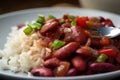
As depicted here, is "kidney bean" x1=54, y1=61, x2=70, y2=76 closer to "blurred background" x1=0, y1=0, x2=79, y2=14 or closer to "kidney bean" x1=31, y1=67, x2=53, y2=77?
"kidney bean" x1=31, y1=67, x2=53, y2=77

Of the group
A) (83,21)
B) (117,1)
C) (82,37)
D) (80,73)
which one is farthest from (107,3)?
(80,73)

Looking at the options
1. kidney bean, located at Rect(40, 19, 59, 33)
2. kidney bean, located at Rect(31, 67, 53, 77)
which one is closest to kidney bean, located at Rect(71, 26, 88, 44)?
kidney bean, located at Rect(40, 19, 59, 33)

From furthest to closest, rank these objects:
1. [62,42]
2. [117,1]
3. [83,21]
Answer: [117,1] < [83,21] < [62,42]

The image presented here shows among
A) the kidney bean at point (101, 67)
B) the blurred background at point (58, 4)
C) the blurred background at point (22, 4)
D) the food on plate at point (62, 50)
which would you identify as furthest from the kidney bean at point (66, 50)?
the blurred background at point (22, 4)

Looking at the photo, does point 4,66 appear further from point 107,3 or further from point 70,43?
point 107,3

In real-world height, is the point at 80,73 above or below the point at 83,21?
below

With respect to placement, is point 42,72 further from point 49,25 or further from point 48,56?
point 49,25
